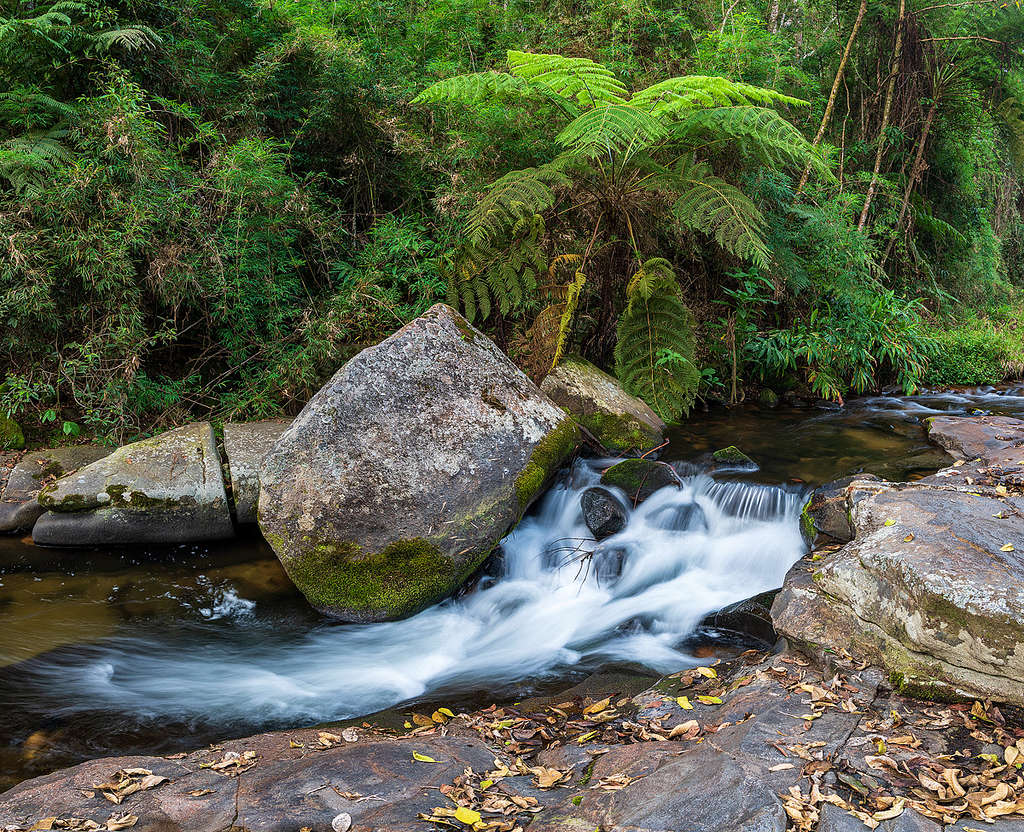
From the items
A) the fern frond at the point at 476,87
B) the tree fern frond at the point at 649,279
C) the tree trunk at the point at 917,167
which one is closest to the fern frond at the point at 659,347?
the tree fern frond at the point at 649,279

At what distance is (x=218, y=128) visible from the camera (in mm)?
6828

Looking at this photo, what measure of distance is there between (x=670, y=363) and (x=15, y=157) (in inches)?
224

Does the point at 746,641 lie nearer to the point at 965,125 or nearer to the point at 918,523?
the point at 918,523

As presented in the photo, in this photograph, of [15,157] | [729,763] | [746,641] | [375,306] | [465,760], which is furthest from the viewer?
[375,306]

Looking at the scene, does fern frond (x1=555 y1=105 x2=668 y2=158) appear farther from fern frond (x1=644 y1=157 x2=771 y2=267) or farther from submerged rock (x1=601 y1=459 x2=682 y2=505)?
submerged rock (x1=601 y1=459 x2=682 y2=505)

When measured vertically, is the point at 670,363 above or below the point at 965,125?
below

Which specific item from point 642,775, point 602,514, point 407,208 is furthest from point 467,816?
point 407,208

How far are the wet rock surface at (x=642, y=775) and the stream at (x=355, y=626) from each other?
69 centimetres

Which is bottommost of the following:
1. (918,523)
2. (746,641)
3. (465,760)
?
(746,641)

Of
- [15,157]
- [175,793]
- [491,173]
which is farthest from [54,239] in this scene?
[175,793]

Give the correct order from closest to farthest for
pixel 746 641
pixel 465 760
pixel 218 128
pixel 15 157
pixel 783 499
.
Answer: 1. pixel 465 760
2. pixel 746 641
3. pixel 783 499
4. pixel 15 157
5. pixel 218 128

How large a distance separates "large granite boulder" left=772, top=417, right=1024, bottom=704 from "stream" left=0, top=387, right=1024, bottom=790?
74 cm

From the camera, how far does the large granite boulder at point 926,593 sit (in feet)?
8.68

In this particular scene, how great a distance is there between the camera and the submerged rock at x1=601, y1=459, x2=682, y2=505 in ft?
17.0
